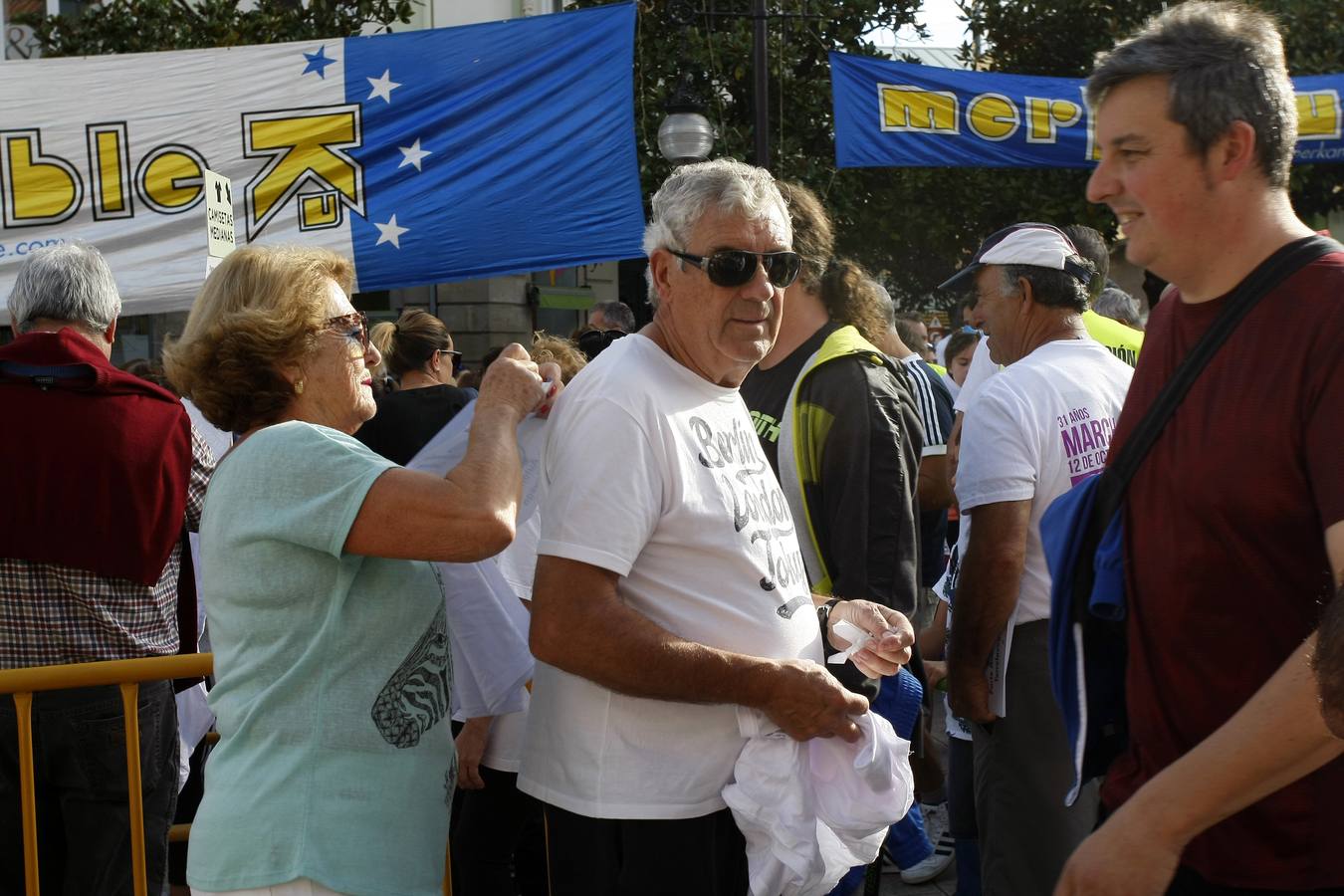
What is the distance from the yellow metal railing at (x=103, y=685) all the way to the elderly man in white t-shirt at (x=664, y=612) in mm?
→ 1225

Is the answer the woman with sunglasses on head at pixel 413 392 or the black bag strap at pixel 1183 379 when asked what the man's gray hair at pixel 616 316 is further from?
the black bag strap at pixel 1183 379

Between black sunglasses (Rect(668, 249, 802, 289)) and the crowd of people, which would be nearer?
the crowd of people

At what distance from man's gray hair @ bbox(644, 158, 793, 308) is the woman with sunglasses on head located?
79.2 inches

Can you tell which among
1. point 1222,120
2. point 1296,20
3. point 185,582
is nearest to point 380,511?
point 1222,120

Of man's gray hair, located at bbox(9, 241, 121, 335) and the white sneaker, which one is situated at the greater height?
man's gray hair, located at bbox(9, 241, 121, 335)

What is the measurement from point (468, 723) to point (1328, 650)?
8.55 ft

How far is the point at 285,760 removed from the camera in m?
2.10

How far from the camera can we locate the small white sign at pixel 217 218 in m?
4.62

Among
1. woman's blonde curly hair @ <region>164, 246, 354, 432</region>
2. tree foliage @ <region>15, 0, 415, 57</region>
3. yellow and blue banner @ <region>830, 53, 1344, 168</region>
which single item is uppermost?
tree foliage @ <region>15, 0, 415, 57</region>

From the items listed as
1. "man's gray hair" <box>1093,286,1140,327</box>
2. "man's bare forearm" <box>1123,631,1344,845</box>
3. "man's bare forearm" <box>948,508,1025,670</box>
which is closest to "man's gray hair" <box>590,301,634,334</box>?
"man's gray hair" <box>1093,286,1140,327</box>

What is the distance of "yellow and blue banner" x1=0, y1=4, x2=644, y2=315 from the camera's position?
6.41 meters

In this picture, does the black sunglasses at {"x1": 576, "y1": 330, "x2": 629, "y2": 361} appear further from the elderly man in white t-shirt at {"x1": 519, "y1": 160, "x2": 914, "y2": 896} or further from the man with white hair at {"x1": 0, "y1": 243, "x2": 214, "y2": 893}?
the elderly man in white t-shirt at {"x1": 519, "y1": 160, "x2": 914, "y2": 896}

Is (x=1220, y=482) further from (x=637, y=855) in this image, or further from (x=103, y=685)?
(x=103, y=685)

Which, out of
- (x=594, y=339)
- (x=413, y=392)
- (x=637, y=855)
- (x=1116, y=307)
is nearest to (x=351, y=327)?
(x=637, y=855)
